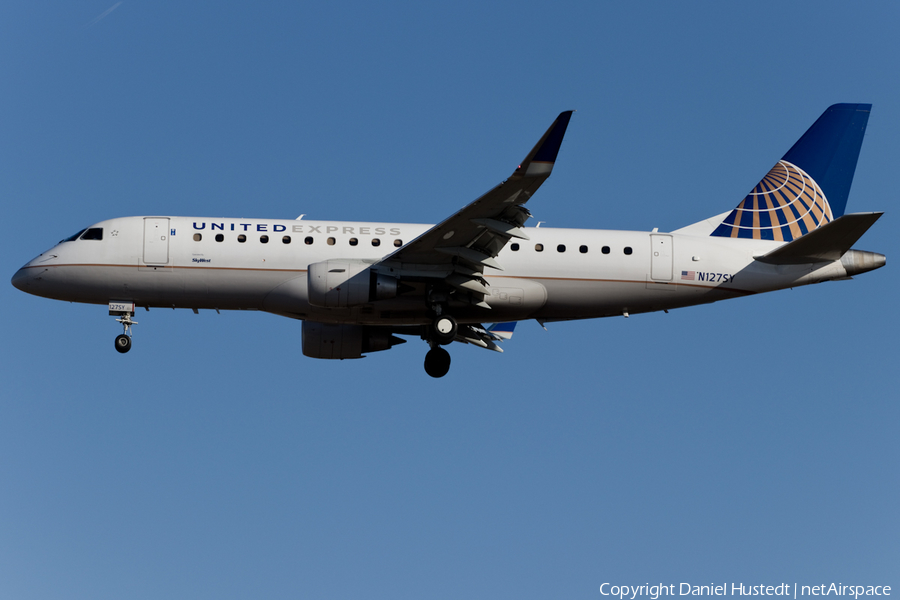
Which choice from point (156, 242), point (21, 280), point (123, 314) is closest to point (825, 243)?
point (156, 242)

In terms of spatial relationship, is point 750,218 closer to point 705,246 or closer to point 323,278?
point 705,246

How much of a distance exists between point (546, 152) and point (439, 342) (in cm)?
804

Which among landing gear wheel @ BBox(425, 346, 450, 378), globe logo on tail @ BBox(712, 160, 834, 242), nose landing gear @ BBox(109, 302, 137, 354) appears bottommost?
→ landing gear wheel @ BBox(425, 346, 450, 378)

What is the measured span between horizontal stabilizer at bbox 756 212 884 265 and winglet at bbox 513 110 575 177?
887cm

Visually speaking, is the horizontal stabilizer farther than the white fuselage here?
No

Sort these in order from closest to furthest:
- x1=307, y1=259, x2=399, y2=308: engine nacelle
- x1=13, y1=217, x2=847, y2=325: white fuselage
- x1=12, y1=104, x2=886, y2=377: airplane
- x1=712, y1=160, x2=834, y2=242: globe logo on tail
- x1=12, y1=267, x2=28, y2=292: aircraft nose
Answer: x1=307, y1=259, x2=399, y2=308: engine nacelle → x1=12, y1=104, x2=886, y2=377: airplane → x1=13, y1=217, x2=847, y2=325: white fuselage → x1=12, y1=267, x2=28, y2=292: aircraft nose → x1=712, y1=160, x2=834, y2=242: globe logo on tail

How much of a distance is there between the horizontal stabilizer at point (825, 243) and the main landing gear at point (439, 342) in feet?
31.9

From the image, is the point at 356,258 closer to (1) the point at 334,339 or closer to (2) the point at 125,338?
(1) the point at 334,339

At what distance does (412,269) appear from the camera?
30.8 m

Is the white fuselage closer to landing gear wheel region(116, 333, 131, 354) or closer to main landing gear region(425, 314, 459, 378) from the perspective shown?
main landing gear region(425, 314, 459, 378)

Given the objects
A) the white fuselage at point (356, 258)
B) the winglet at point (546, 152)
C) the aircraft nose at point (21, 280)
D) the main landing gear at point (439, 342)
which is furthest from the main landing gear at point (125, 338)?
the winglet at point (546, 152)

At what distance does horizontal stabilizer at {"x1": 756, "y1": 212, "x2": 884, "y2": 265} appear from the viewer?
29.4 m

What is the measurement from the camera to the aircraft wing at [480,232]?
2591 centimetres

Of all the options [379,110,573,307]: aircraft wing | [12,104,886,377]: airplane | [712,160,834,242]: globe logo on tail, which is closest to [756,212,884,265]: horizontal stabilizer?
[12,104,886,377]: airplane
